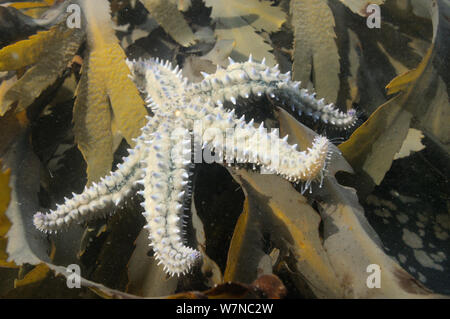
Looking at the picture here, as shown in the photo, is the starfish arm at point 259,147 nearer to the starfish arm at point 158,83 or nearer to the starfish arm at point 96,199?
A: the starfish arm at point 158,83

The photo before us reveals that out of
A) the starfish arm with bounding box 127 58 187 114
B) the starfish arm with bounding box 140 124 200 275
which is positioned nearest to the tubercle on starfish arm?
the starfish arm with bounding box 140 124 200 275

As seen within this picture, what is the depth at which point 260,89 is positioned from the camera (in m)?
2.16

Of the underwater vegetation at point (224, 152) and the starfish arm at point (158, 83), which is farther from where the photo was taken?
the starfish arm at point (158, 83)

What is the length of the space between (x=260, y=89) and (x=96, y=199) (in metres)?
1.35

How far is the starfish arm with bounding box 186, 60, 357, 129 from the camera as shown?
84.6 inches

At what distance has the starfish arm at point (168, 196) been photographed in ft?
5.31

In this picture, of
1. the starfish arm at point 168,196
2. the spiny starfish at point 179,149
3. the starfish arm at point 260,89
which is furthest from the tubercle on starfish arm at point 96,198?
the starfish arm at point 260,89

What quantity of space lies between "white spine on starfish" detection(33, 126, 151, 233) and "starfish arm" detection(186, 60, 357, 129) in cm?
67

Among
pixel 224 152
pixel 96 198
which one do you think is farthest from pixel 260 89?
pixel 96 198

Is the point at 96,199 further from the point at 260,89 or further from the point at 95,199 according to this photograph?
the point at 260,89

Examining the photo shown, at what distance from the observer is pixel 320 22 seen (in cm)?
249

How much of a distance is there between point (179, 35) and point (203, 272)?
1966 mm

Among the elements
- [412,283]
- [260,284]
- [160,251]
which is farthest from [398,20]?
[160,251]
